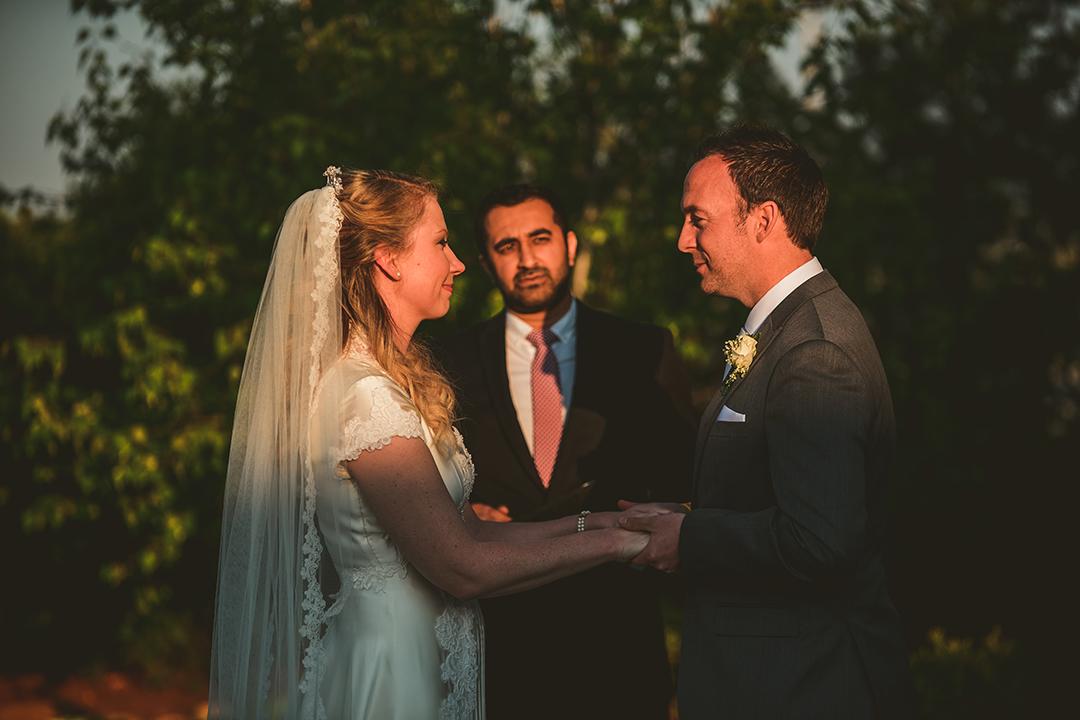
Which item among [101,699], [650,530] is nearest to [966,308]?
[650,530]

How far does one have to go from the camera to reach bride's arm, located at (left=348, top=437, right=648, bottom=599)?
2330 mm

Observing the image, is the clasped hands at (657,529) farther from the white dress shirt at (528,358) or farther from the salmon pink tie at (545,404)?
the white dress shirt at (528,358)

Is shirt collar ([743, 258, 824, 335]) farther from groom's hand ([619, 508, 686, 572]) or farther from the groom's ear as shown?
groom's hand ([619, 508, 686, 572])

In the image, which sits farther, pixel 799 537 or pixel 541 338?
pixel 541 338

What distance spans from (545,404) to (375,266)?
57.4 inches

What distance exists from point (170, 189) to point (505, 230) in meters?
2.58

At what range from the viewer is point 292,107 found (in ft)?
17.5

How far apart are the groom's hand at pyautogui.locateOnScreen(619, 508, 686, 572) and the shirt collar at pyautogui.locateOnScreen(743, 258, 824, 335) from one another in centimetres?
62

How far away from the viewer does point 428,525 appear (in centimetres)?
234

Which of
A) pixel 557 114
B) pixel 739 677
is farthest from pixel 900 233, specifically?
pixel 739 677

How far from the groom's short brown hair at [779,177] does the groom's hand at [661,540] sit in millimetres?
903

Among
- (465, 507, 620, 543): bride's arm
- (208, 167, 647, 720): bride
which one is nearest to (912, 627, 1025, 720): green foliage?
(465, 507, 620, 543): bride's arm

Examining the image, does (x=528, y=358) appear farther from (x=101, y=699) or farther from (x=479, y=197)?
(x=101, y=699)

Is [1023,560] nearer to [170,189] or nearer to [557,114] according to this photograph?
[557,114]
